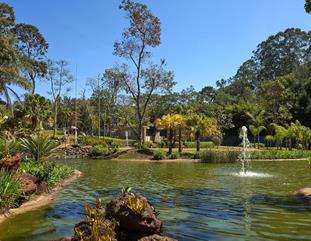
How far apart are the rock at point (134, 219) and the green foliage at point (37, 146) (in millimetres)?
14026

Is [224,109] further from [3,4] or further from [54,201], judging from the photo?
[54,201]

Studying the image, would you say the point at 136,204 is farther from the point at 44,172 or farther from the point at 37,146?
the point at 37,146

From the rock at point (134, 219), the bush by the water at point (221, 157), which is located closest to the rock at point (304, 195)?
the rock at point (134, 219)

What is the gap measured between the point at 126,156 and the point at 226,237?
3285 centimetres

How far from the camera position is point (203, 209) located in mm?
13477

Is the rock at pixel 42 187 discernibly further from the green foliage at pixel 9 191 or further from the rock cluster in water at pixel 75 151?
the rock cluster in water at pixel 75 151

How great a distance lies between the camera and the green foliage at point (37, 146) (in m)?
21.2

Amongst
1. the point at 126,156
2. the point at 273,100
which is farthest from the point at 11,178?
the point at 273,100

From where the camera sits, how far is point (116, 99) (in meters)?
78.8

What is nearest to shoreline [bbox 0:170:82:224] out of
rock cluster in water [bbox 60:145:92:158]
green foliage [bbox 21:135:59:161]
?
green foliage [bbox 21:135:59:161]

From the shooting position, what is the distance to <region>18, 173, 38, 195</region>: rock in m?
14.6

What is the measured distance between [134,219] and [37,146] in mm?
14845

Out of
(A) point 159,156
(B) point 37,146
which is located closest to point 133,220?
(B) point 37,146

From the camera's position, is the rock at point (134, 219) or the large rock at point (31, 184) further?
the large rock at point (31, 184)
